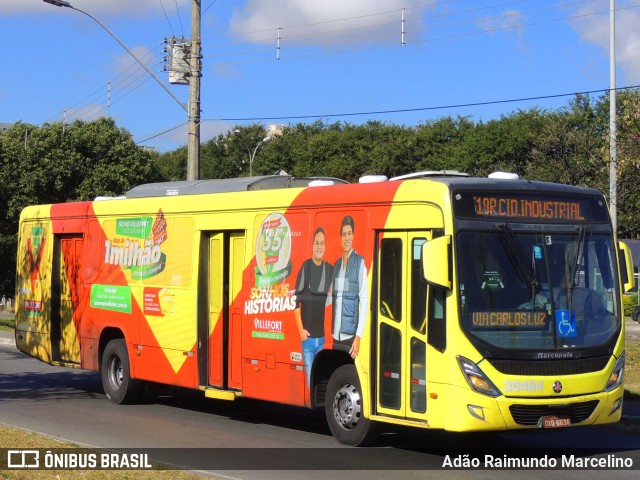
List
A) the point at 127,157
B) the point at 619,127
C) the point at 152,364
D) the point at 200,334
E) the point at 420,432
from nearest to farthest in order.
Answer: the point at 420,432
the point at 200,334
the point at 152,364
the point at 619,127
the point at 127,157

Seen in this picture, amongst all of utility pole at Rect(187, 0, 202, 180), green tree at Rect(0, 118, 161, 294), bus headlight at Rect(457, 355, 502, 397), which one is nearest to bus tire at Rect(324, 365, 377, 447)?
bus headlight at Rect(457, 355, 502, 397)

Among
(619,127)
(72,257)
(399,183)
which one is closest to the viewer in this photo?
(399,183)

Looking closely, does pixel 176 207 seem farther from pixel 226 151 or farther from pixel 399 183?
pixel 226 151

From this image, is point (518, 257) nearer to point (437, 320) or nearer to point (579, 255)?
point (579, 255)

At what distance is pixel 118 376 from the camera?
16328 mm

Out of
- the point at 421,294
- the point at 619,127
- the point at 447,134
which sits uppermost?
the point at 447,134

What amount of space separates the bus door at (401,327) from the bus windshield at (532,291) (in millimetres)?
568

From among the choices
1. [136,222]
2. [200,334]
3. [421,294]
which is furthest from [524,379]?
Answer: [136,222]

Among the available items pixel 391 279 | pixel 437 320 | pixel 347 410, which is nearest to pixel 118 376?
pixel 347 410

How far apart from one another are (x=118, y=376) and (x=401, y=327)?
6804 mm

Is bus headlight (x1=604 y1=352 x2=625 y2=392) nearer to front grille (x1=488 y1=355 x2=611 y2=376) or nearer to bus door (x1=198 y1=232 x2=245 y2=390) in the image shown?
front grille (x1=488 y1=355 x2=611 y2=376)

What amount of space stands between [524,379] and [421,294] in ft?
4.54

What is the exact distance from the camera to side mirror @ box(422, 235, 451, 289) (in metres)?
10.3

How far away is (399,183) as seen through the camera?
11375mm
